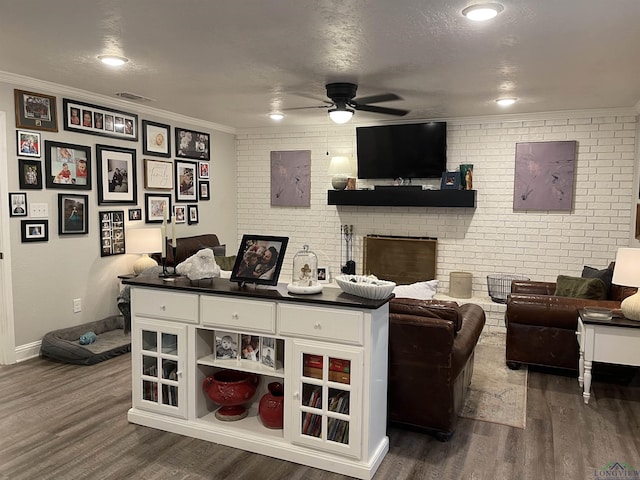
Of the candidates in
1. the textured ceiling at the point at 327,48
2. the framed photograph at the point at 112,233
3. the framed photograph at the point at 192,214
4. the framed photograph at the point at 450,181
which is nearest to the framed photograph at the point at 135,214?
the framed photograph at the point at 112,233

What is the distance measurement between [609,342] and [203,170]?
5185 millimetres

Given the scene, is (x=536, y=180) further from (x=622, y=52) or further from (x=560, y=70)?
(x=622, y=52)

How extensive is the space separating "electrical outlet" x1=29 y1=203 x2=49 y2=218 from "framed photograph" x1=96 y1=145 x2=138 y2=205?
60 centimetres

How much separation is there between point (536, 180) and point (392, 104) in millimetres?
1991

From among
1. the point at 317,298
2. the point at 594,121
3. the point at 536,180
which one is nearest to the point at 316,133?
the point at 536,180

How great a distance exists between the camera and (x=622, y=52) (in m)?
3.37

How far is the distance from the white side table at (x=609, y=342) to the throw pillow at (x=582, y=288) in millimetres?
755

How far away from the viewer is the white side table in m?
3.44

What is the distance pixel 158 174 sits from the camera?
19.5 ft

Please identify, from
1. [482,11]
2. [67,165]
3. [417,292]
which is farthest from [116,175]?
[482,11]

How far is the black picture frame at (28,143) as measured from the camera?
4.34 m

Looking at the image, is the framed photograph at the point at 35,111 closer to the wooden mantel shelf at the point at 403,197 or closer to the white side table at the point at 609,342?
the wooden mantel shelf at the point at 403,197

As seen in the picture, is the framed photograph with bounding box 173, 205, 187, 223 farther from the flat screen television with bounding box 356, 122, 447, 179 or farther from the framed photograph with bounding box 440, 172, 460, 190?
the framed photograph with bounding box 440, 172, 460, 190

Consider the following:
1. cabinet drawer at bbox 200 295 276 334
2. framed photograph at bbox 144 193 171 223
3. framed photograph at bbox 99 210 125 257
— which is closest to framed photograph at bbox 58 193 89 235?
framed photograph at bbox 99 210 125 257
